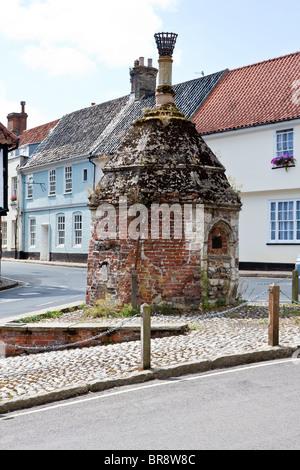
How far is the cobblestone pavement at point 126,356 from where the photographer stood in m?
7.14

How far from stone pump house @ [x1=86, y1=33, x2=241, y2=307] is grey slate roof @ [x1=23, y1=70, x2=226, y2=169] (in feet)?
54.8

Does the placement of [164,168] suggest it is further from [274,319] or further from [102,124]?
[102,124]

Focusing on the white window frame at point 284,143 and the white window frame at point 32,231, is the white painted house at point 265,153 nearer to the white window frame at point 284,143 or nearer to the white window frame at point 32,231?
the white window frame at point 284,143

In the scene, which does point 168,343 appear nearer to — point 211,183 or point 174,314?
point 174,314

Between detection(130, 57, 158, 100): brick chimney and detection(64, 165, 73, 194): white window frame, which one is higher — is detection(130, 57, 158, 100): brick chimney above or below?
above

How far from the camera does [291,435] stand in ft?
16.0

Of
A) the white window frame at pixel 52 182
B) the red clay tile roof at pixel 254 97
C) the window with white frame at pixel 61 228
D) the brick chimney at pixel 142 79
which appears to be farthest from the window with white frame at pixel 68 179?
the red clay tile roof at pixel 254 97

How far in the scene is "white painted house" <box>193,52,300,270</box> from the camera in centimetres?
2428

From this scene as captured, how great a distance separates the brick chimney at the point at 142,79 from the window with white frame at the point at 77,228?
8048mm

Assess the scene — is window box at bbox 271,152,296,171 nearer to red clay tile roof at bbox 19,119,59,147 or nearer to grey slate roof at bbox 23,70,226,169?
grey slate roof at bbox 23,70,226,169

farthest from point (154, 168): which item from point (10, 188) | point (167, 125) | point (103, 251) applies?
point (10, 188)

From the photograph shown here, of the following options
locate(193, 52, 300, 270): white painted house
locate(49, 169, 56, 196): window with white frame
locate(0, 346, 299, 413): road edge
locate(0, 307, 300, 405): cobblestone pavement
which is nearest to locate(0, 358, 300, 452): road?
locate(0, 346, 299, 413): road edge

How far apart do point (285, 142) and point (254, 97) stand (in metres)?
3.15

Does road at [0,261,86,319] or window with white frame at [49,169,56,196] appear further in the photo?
window with white frame at [49,169,56,196]
